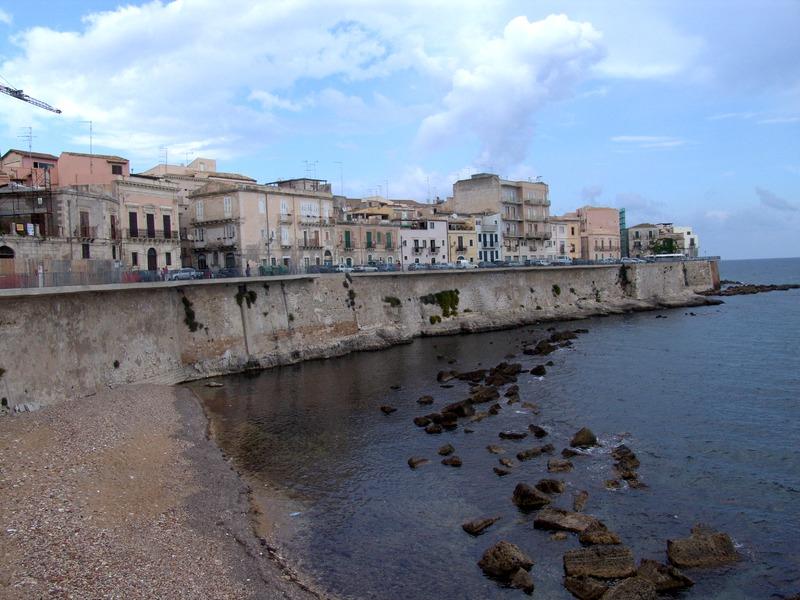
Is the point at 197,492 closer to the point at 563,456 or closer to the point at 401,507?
the point at 401,507

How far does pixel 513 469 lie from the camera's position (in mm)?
21984

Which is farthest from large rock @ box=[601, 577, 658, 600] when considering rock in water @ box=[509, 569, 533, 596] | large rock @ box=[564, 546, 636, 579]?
rock in water @ box=[509, 569, 533, 596]

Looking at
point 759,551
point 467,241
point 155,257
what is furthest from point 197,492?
point 467,241

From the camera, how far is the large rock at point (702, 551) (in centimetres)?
1537

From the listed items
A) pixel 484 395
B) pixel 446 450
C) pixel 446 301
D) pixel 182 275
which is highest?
pixel 182 275

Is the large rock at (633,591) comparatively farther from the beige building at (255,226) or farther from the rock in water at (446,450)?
the beige building at (255,226)

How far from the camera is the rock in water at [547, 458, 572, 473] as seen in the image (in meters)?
21.7

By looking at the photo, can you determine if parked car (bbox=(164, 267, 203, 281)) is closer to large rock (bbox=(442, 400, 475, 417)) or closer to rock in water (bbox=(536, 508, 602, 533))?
large rock (bbox=(442, 400, 475, 417))

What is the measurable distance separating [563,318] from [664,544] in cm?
5293

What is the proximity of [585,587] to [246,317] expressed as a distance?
3188 centimetres

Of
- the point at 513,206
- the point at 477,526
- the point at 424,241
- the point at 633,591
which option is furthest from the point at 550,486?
the point at 513,206

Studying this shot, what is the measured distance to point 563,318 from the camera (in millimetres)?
68125

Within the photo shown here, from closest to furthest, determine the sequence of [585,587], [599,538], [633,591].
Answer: [633,591], [585,587], [599,538]

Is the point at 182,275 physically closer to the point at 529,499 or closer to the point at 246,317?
the point at 246,317
